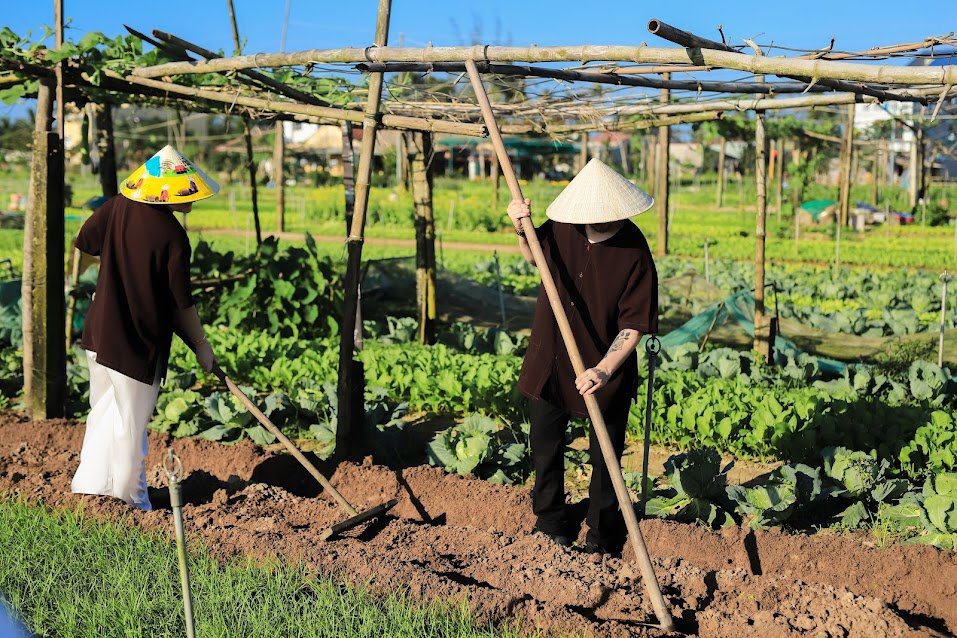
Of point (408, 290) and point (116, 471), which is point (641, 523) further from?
point (408, 290)

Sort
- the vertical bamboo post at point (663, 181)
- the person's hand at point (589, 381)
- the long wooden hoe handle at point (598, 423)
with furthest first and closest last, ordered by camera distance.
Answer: the vertical bamboo post at point (663, 181)
the person's hand at point (589, 381)
the long wooden hoe handle at point (598, 423)

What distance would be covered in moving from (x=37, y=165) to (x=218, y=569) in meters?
3.37

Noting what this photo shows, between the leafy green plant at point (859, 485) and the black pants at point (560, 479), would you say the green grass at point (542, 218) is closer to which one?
the black pants at point (560, 479)

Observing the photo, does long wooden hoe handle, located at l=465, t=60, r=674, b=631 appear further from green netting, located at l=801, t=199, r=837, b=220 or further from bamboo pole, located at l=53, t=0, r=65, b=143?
green netting, located at l=801, t=199, r=837, b=220

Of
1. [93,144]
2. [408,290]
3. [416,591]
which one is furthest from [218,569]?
[408,290]

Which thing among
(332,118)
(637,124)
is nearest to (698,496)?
(332,118)

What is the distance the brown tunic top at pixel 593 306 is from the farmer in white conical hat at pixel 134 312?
1.50m

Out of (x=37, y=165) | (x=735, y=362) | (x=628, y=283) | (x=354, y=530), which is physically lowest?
(x=354, y=530)

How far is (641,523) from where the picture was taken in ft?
14.1

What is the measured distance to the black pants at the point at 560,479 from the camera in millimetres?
4117

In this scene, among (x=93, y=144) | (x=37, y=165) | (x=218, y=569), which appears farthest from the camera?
(x=93, y=144)

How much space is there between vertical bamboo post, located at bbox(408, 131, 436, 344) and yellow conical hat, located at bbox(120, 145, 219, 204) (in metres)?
3.69

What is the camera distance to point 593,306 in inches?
155

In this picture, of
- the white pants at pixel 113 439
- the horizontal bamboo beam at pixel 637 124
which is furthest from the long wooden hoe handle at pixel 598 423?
the horizontal bamboo beam at pixel 637 124
